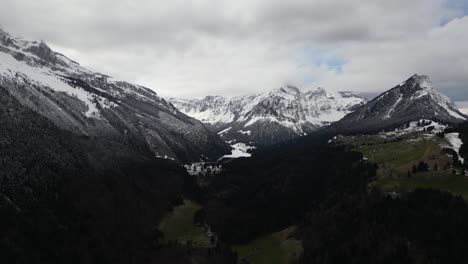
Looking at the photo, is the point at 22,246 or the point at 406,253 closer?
the point at 406,253

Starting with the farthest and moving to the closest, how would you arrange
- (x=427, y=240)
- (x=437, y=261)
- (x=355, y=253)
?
(x=355, y=253) → (x=427, y=240) → (x=437, y=261)

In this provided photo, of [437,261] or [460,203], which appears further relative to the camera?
[460,203]

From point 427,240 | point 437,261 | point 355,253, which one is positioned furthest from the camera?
point 355,253

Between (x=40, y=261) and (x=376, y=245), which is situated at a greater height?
(x=376, y=245)

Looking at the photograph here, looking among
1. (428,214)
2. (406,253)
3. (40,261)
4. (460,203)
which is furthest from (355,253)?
(40,261)

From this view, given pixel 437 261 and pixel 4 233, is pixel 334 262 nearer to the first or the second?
pixel 437 261

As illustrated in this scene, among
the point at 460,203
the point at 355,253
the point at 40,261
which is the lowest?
the point at 40,261

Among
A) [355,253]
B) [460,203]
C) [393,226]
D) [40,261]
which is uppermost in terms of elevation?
[460,203]

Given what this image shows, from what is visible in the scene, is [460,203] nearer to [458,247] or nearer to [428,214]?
[428,214]

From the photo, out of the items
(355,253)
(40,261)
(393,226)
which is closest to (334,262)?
(355,253)
